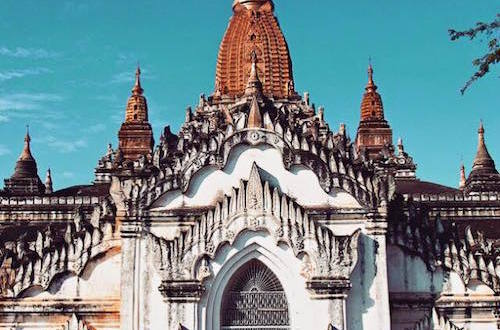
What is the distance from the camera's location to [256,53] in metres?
44.8

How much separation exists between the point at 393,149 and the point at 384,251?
88.5ft

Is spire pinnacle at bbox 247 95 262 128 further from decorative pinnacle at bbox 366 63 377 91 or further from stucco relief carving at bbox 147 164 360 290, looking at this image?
decorative pinnacle at bbox 366 63 377 91

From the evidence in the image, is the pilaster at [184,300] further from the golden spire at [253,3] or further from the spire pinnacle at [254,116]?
the golden spire at [253,3]

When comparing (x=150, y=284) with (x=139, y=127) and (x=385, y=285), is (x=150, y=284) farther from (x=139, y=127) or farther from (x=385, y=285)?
(x=139, y=127)

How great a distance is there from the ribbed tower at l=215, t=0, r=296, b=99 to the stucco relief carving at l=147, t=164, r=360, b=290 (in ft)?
71.5

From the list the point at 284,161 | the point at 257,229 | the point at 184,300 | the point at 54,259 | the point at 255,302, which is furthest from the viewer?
the point at 54,259

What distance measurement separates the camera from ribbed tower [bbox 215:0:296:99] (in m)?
44.1

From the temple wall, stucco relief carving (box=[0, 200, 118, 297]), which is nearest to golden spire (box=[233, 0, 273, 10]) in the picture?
stucco relief carving (box=[0, 200, 118, 297])

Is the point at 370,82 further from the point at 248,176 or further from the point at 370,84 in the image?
the point at 248,176

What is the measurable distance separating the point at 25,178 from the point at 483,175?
20270mm

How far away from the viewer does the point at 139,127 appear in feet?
164

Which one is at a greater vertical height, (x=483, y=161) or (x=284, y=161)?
(x=483, y=161)

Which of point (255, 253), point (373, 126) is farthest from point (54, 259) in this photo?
point (373, 126)

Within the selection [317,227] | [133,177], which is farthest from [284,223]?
[133,177]
